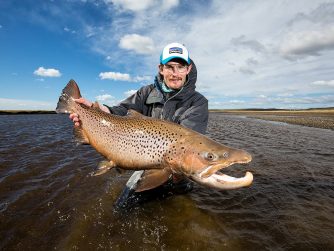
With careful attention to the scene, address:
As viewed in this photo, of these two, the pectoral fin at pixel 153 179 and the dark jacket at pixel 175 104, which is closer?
the pectoral fin at pixel 153 179

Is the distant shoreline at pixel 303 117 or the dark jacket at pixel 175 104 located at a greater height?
the dark jacket at pixel 175 104

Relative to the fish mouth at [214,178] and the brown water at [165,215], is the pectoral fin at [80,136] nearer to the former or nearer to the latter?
the brown water at [165,215]

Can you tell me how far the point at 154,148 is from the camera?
3803 mm

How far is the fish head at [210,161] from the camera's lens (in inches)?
131

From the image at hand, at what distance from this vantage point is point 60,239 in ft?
14.1

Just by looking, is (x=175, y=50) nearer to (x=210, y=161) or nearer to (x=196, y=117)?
(x=196, y=117)

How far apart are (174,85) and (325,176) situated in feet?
20.6

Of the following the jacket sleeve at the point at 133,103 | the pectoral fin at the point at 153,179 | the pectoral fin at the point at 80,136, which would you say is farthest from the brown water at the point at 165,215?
the jacket sleeve at the point at 133,103

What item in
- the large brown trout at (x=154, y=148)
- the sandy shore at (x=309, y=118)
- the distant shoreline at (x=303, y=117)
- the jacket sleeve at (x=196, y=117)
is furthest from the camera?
the distant shoreline at (x=303, y=117)

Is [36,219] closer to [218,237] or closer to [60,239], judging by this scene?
[60,239]

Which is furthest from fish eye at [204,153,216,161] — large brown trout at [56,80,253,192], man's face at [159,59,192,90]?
man's face at [159,59,192,90]

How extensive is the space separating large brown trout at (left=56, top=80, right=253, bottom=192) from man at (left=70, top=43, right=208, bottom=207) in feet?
1.11

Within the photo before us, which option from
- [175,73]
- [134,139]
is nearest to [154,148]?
[134,139]

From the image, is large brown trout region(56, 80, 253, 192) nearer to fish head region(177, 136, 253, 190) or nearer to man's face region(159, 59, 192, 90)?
fish head region(177, 136, 253, 190)
